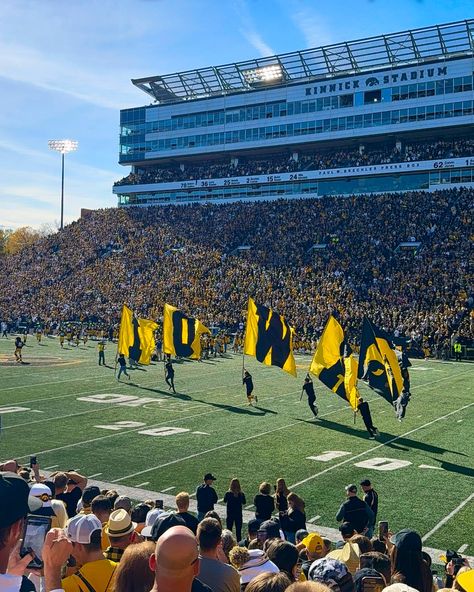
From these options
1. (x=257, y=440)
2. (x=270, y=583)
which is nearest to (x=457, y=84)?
(x=257, y=440)

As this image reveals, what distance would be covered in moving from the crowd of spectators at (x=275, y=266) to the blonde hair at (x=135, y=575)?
119 feet

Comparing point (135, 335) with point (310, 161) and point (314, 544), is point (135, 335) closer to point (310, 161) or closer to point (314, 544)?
point (314, 544)

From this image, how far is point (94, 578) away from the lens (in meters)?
4.25

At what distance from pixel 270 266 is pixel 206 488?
43.5 m

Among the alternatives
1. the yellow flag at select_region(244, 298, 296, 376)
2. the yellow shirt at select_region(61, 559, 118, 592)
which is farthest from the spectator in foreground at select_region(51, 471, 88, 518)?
the yellow flag at select_region(244, 298, 296, 376)

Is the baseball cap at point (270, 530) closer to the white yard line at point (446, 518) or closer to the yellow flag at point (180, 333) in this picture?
the white yard line at point (446, 518)

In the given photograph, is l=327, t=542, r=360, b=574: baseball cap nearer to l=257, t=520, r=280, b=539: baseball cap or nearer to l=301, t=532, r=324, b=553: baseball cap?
l=301, t=532, r=324, b=553: baseball cap

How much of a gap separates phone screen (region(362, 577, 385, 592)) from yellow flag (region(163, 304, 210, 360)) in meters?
19.2

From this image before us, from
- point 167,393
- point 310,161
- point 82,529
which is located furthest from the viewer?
point 310,161

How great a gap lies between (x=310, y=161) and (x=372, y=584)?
209ft

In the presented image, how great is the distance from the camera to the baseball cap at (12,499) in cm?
313

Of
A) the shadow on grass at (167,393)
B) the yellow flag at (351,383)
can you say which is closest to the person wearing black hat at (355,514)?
the yellow flag at (351,383)

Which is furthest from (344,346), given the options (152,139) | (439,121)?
(152,139)

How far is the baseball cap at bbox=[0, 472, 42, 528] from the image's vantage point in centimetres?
313
